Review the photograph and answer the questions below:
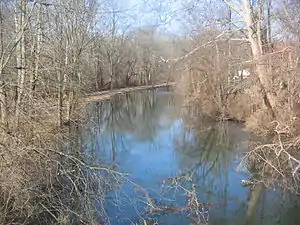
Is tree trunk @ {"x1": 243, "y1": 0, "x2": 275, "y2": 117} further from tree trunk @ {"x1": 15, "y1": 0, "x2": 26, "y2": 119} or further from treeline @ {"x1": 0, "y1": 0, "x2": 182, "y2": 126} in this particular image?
tree trunk @ {"x1": 15, "y1": 0, "x2": 26, "y2": 119}

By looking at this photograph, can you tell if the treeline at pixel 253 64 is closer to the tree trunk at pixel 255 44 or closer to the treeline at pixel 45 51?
the tree trunk at pixel 255 44

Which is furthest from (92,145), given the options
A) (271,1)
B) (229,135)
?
(271,1)

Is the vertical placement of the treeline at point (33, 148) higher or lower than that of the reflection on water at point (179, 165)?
higher

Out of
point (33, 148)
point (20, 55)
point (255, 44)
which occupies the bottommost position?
point (33, 148)

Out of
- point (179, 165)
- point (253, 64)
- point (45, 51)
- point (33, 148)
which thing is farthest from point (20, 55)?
point (253, 64)

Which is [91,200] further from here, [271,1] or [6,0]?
[271,1]

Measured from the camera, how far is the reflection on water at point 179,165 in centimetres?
855

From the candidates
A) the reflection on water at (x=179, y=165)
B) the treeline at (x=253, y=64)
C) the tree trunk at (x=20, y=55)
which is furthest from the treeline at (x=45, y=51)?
the treeline at (x=253, y=64)

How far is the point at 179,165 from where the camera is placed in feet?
40.8

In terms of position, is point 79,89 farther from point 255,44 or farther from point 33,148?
point 33,148

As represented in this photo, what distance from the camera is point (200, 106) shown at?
23734mm

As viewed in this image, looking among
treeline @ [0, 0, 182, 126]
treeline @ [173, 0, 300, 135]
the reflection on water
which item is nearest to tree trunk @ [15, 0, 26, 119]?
treeline @ [0, 0, 182, 126]

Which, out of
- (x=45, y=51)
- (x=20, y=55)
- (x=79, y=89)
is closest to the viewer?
(x=20, y=55)

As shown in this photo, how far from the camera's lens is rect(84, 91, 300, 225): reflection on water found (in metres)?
8.55
